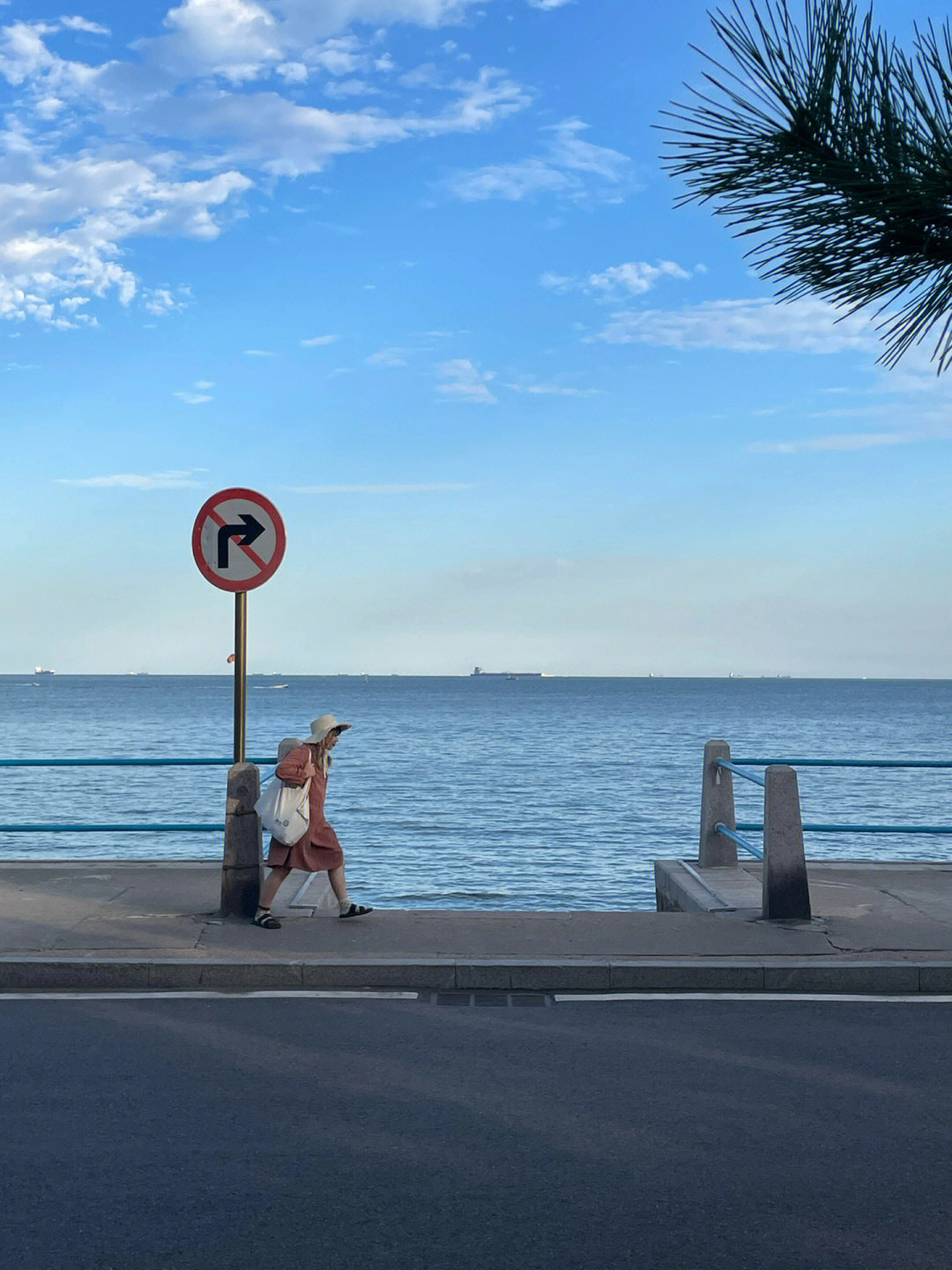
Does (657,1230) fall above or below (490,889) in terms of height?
above

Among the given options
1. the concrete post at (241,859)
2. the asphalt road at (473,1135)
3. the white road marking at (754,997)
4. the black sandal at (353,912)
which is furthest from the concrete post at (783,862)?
the concrete post at (241,859)

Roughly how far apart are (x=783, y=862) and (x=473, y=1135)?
14.3ft

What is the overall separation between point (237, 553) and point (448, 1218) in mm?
Result: 6232

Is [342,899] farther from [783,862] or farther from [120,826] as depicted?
[783,862]

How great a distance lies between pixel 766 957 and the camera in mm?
7934

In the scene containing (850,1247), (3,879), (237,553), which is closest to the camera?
(850,1247)

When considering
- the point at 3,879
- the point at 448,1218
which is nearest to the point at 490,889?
the point at 3,879

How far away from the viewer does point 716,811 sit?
11242mm

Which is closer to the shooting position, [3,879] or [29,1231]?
[29,1231]

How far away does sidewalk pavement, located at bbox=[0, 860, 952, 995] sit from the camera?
302 inches

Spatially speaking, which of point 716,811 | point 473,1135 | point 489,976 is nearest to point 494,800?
point 716,811

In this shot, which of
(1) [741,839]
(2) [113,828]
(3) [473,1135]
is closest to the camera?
(3) [473,1135]

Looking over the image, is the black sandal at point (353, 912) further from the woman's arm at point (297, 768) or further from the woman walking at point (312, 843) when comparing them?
the woman's arm at point (297, 768)

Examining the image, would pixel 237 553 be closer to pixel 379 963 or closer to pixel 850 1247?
pixel 379 963
